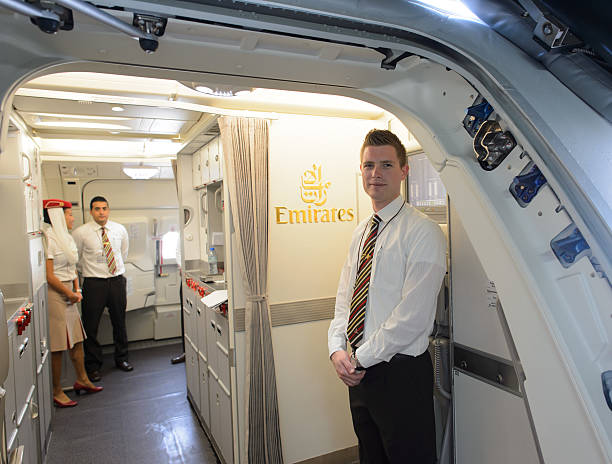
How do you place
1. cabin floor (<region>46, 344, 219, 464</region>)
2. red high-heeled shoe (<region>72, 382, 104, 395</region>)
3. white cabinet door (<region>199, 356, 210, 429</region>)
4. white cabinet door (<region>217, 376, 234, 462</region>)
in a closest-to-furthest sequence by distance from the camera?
white cabinet door (<region>217, 376, 234, 462</region>), cabin floor (<region>46, 344, 219, 464</region>), white cabinet door (<region>199, 356, 210, 429</region>), red high-heeled shoe (<region>72, 382, 104, 395</region>)

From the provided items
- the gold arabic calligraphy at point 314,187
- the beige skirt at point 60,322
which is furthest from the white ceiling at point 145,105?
the beige skirt at point 60,322

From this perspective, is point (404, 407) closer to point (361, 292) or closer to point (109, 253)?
point (361, 292)

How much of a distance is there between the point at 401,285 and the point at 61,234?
395 centimetres

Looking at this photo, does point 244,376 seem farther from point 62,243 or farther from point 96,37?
point 62,243

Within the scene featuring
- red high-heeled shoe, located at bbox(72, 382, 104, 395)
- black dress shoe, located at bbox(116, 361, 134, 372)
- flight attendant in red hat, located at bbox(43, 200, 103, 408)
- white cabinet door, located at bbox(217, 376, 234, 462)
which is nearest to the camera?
white cabinet door, located at bbox(217, 376, 234, 462)

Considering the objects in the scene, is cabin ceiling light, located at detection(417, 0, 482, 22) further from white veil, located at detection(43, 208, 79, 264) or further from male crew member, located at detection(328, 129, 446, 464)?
white veil, located at detection(43, 208, 79, 264)

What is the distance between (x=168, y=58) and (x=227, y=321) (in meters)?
2.21

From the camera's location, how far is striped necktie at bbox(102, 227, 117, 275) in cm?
548

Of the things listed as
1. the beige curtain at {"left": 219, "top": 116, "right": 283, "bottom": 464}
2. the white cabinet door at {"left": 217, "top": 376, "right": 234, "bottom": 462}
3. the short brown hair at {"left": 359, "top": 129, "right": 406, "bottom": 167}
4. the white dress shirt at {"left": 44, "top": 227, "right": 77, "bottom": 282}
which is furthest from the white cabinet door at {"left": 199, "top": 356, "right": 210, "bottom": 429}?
the short brown hair at {"left": 359, "top": 129, "right": 406, "bottom": 167}

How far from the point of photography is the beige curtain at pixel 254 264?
297 cm

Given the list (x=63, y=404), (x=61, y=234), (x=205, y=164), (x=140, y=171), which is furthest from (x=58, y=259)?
(x=205, y=164)

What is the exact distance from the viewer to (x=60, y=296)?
456cm

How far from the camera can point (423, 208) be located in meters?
2.80

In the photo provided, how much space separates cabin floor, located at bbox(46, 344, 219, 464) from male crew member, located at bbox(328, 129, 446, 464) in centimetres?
194
